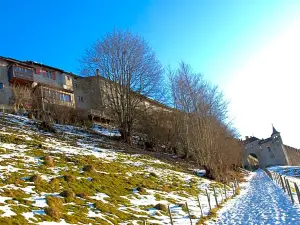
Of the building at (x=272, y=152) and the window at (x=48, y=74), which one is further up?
the window at (x=48, y=74)

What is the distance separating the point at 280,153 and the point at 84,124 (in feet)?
223

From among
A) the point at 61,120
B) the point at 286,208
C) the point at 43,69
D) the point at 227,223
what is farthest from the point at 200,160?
the point at 43,69

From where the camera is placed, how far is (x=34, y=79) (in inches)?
1734

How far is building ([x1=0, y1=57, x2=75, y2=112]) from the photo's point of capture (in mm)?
36625

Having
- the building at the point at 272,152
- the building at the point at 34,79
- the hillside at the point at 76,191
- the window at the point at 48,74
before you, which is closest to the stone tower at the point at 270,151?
the building at the point at 272,152

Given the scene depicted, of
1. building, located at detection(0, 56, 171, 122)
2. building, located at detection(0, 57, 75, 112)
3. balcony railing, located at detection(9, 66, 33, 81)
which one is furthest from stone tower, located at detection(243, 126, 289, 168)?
balcony railing, located at detection(9, 66, 33, 81)

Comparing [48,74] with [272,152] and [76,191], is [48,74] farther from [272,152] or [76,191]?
[272,152]

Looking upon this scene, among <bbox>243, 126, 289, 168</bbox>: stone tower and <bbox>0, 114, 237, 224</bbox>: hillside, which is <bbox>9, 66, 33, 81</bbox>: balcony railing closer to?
<bbox>0, 114, 237, 224</bbox>: hillside

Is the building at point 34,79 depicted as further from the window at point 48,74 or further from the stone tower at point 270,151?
the stone tower at point 270,151

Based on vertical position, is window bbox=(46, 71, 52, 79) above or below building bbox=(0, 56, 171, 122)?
above

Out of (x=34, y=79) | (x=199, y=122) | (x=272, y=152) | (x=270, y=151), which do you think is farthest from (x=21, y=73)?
(x=270, y=151)

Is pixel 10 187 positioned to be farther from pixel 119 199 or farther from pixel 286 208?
pixel 286 208

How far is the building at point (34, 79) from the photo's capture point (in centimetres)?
3662

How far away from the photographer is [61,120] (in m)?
33.6
